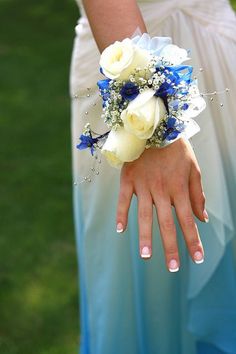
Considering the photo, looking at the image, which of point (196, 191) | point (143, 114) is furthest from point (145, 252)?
point (143, 114)

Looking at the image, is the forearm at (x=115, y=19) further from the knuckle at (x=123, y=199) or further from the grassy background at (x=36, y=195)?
the grassy background at (x=36, y=195)

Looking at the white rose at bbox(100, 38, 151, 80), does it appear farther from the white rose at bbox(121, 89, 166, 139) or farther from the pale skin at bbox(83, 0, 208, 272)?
the pale skin at bbox(83, 0, 208, 272)

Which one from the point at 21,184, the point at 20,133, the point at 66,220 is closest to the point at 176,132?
the point at 66,220

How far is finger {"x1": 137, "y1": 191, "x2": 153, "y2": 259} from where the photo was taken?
73.5 inches

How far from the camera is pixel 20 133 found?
19.0ft

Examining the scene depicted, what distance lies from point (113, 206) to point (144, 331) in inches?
15.9

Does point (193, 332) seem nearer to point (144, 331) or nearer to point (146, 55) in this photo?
point (144, 331)

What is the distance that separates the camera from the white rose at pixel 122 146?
1875 mm

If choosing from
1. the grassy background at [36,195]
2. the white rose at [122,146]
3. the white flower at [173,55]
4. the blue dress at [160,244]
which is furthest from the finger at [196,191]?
the grassy background at [36,195]

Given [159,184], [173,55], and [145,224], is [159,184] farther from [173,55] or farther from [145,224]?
[173,55]

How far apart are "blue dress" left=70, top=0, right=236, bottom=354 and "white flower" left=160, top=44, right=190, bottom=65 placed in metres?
0.58

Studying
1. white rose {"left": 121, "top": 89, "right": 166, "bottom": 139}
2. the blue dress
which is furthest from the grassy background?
white rose {"left": 121, "top": 89, "right": 166, "bottom": 139}

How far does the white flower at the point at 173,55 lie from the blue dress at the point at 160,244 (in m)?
0.58

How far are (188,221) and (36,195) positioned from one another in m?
3.09
